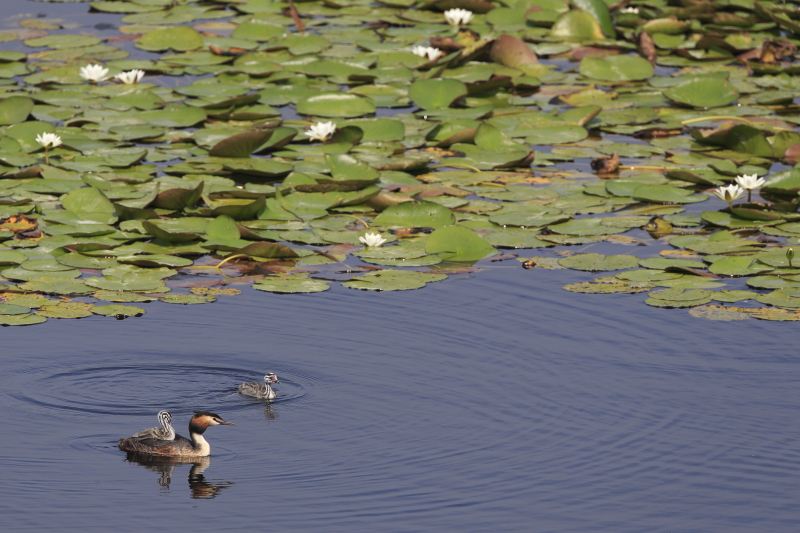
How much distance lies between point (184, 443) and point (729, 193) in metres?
5.38

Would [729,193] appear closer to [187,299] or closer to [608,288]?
[608,288]

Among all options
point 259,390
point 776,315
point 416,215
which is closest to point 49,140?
point 416,215

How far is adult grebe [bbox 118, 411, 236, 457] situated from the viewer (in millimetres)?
6488

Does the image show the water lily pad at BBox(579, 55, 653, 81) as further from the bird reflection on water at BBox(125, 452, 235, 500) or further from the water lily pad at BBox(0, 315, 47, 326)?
the bird reflection on water at BBox(125, 452, 235, 500)

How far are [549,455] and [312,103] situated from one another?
22.0ft

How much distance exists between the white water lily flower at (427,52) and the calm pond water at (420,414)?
5.74 m

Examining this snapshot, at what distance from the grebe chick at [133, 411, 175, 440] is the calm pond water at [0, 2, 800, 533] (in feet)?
0.55

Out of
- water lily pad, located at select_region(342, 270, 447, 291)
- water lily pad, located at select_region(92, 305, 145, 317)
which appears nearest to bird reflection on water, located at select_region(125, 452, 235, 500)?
water lily pad, located at select_region(92, 305, 145, 317)

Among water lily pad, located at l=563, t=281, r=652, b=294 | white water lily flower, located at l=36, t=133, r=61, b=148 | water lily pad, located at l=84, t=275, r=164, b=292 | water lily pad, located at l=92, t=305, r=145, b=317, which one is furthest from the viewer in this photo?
white water lily flower, located at l=36, t=133, r=61, b=148

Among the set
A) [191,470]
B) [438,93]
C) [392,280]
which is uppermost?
[438,93]

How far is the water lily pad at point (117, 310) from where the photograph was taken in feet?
26.4

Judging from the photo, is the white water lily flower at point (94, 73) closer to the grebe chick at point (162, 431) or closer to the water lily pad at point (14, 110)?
the water lily pad at point (14, 110)

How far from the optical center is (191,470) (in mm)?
6520

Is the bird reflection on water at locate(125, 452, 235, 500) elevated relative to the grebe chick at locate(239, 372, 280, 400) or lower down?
lower down
